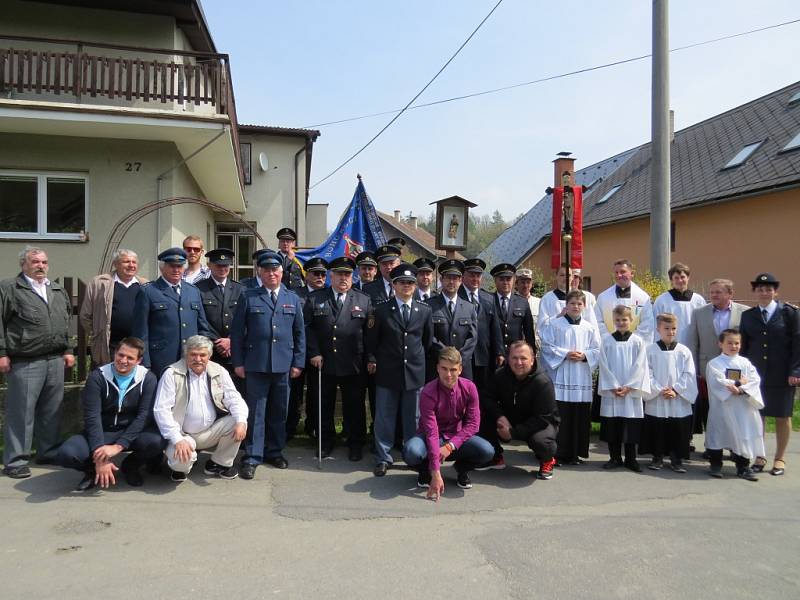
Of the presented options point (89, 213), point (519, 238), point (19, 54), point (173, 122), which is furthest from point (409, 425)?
point (519, 238)

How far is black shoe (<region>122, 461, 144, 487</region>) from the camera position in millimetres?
5355

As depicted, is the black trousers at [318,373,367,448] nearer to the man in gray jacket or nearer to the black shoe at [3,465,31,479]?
the man in gray jacket

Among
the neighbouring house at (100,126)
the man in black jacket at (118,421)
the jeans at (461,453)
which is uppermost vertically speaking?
the neighbouring house at (100,126)

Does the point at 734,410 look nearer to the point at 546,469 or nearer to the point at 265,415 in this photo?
the point at 546,469

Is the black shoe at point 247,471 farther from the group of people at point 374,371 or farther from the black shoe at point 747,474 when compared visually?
the black shoe at point 747,474

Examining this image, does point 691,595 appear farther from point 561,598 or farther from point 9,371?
point 9,371

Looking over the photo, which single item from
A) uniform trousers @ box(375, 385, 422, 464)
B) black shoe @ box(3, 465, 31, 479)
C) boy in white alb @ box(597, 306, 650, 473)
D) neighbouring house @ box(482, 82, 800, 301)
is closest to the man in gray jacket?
black shoe @ box(3, 465, 31, 479)

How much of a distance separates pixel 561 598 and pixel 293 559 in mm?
1695

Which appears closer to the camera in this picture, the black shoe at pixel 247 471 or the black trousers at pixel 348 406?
the black shoe at pixel 247 471

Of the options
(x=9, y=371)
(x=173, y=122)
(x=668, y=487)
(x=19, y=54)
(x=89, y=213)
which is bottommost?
(x=668, y=487)

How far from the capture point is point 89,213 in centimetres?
1135

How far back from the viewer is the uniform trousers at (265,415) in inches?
230

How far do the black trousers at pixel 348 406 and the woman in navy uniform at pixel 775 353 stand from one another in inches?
165

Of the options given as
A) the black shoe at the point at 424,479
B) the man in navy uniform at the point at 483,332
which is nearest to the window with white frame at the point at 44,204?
the man in navy uniform at the point at 483,332
